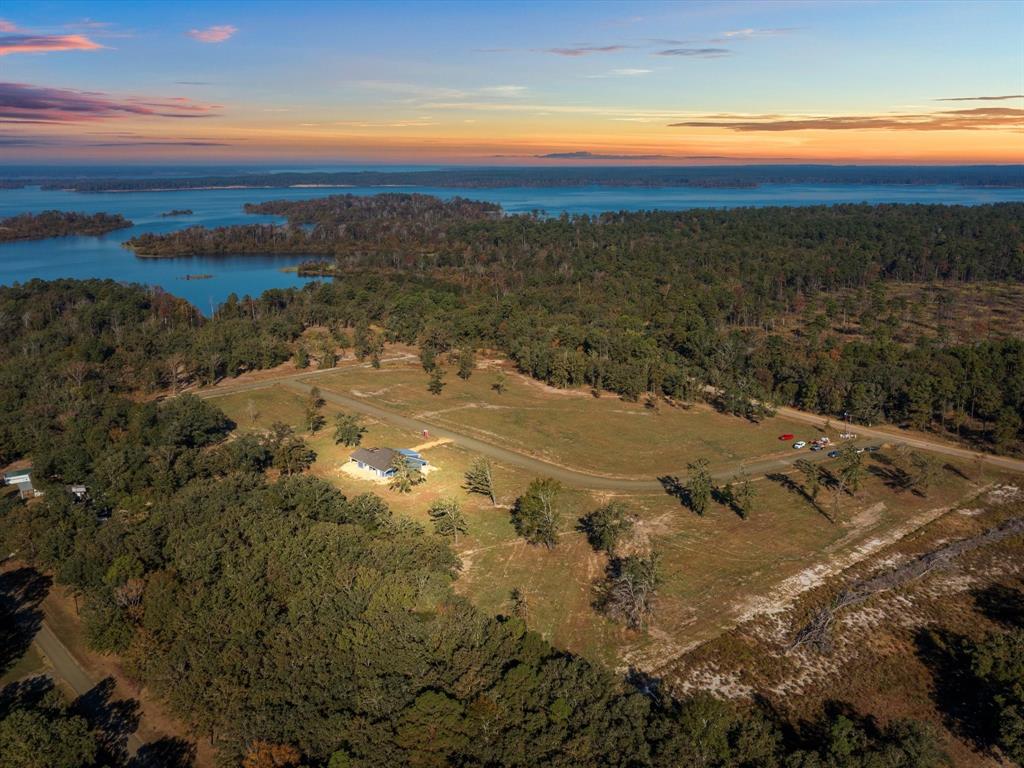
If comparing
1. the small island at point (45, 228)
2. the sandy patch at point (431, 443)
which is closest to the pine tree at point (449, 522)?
the sandy patch at point (431, 443)

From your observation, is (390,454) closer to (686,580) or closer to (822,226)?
(686,580)

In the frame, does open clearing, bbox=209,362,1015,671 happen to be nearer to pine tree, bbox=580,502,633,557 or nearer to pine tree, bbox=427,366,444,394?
pine tree, bbox=580,502,633,557

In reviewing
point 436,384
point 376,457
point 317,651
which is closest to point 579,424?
point 436,384

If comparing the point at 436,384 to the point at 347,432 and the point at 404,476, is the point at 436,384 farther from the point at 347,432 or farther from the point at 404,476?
the point at 404,476

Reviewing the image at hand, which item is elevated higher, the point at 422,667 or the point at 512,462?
the point at 422,667

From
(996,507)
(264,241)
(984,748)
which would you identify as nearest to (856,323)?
(996,507)
